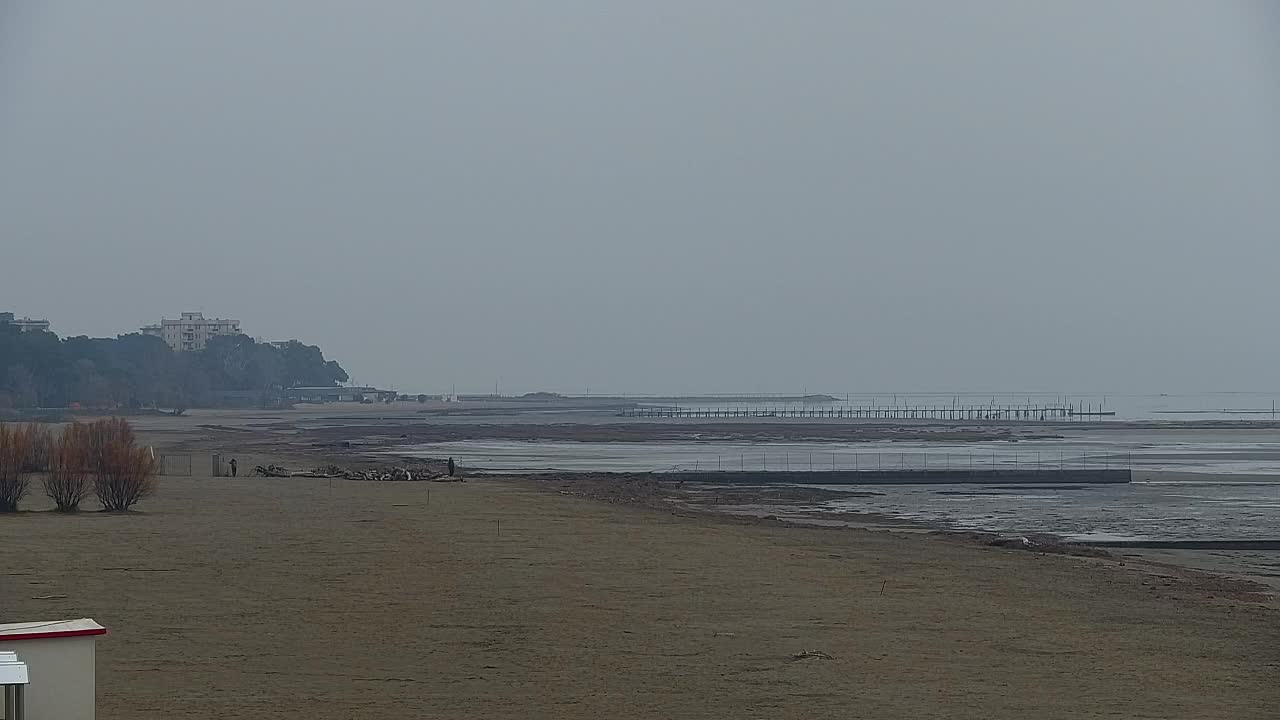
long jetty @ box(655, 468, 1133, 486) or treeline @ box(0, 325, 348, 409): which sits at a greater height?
treeline @ box(0, 325, 348, 409)

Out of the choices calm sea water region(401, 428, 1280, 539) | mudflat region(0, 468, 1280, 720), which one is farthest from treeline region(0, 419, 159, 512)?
calm sea water region(401, 428, 1280, 539)

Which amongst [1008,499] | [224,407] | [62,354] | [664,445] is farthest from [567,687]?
[224,407]

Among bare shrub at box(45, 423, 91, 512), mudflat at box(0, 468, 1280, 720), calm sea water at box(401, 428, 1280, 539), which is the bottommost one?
calm sea water at box(401, 428, 1280, 539)

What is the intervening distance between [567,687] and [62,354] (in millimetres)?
136179

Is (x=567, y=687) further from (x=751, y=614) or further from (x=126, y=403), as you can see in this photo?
(x=126, y=403)

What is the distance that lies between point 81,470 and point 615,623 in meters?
15.9

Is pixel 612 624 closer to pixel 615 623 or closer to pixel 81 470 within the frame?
pixel 615 623

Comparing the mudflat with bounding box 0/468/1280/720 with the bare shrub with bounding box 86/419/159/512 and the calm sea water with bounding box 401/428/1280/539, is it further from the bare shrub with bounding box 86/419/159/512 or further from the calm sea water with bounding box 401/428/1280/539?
the calm sea water with bounding box 401/428/1280/539

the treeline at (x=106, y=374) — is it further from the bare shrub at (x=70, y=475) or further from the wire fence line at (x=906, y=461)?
the bare shrub at (x=70, y=475)

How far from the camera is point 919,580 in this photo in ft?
59.8

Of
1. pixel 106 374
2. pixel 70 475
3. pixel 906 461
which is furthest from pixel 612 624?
pixel 106 374

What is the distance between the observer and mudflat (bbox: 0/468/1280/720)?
34.3ft

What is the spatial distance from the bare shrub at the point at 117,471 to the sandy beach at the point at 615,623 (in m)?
1.98

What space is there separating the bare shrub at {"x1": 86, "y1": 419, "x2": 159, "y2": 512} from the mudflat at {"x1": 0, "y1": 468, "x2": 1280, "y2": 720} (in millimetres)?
2081
